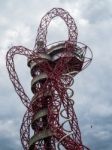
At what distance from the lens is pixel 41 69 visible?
85250 mm

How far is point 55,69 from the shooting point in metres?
82.8

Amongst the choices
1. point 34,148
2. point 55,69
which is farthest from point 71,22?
point 34,148

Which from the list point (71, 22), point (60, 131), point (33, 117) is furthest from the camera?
point (71, 22)

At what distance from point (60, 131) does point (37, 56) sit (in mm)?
15941

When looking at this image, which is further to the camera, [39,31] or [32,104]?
[39,31]

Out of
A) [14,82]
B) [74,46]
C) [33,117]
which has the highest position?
[74,46]

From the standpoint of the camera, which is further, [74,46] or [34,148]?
[74,46]

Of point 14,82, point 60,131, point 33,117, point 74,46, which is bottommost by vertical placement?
point 60,131

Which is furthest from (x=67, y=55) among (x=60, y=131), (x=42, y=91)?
(x=60, y=131)

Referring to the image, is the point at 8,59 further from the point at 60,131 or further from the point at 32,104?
the point at 60,131

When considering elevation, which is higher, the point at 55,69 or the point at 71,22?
the point at 71,22

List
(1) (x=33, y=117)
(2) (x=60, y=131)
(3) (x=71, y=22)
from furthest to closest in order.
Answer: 1. (3) (x=71, y=22)
2. (1) (x=33, y=117)
3. (2) (x=60, y=131)

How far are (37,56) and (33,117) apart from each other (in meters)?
11.1

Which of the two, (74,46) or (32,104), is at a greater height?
(74,46)
